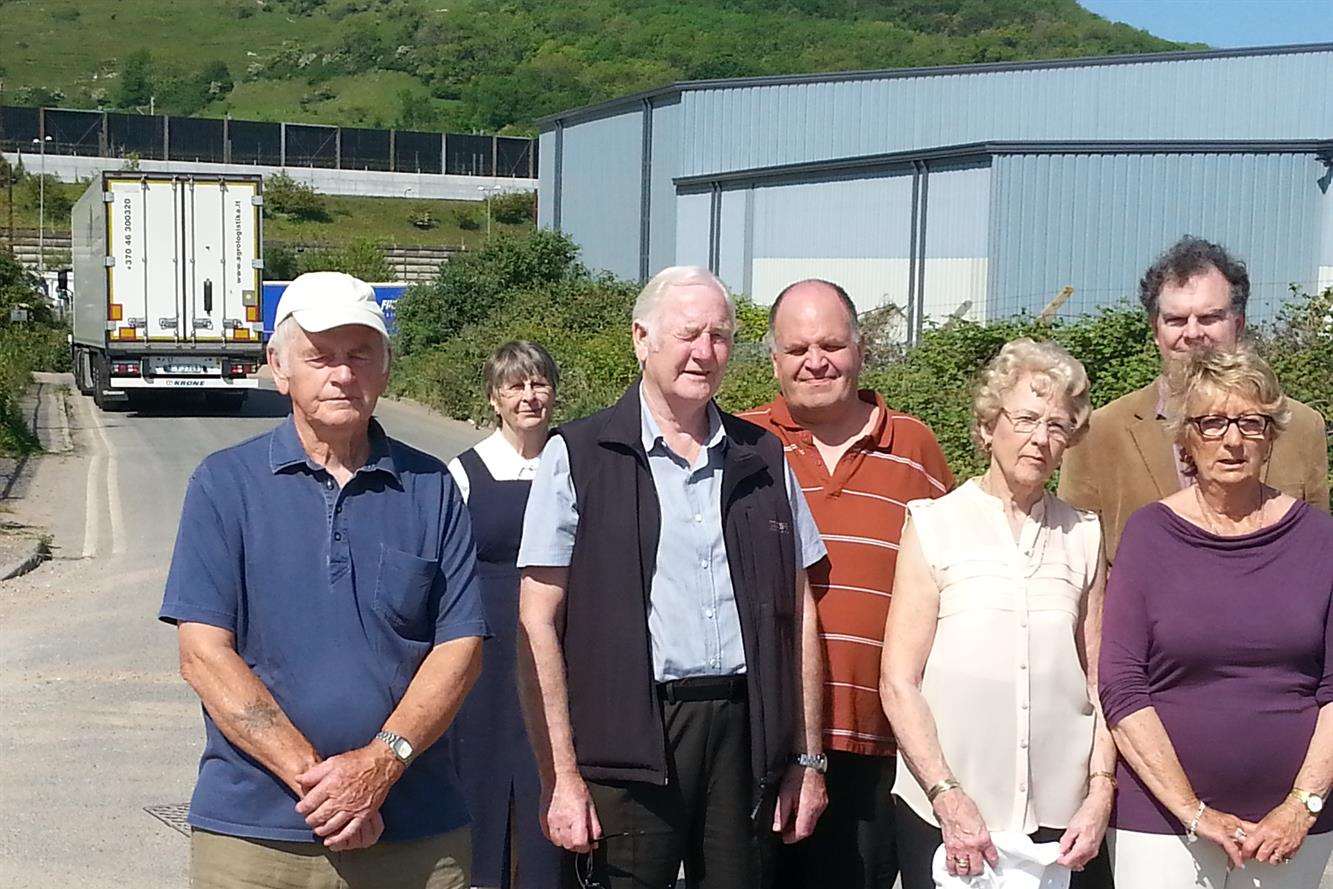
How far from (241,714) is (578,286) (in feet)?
103

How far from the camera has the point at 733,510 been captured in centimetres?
388

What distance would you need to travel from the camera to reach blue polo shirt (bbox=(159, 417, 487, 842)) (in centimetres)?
341

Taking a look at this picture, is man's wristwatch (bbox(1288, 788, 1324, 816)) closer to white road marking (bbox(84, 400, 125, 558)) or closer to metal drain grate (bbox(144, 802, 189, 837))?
metal drain grate (bbox(144, 802, 189, 837))

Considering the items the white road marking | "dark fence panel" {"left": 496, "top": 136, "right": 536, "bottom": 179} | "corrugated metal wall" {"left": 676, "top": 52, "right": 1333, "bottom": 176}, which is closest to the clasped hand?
the white road marking

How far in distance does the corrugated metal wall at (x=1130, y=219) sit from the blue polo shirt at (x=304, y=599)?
2135 cm

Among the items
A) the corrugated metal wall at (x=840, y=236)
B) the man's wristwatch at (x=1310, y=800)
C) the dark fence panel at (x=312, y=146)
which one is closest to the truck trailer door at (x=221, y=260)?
the corrugated metal wall at (x=840, y=236)

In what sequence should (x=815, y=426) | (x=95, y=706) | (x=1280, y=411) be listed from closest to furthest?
(x=1280, y=411), (x=815, y=426), (x=95, y=706)

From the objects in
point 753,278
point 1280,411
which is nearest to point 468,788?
point 1280,411

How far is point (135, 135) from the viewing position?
9181 cm

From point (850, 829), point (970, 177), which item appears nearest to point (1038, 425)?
point (850, 829)

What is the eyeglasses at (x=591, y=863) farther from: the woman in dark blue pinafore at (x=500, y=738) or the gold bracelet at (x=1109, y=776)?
the gold bracelet at (x=1109, y=776)

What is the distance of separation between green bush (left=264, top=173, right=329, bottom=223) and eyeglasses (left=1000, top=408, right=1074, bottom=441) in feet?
270

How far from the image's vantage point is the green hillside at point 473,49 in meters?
117

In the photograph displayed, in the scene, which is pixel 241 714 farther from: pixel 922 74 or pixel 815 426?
pixel 922 74
